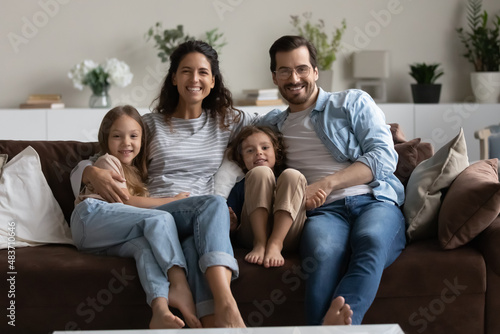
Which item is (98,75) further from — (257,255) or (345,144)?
(257,255)

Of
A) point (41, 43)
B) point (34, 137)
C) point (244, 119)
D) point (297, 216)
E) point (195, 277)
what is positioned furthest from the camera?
point (41, 43)

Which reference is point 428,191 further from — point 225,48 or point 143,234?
point 225,48

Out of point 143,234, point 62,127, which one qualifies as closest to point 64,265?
point 143,234

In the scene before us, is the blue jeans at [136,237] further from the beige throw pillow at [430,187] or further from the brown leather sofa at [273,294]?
the beige throw pillow at [430,187]

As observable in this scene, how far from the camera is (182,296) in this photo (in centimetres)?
210

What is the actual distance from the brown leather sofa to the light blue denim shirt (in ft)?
1.26

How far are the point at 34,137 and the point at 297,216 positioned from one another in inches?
101

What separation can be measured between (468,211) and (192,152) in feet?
3.68

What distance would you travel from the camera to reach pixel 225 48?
190 inches

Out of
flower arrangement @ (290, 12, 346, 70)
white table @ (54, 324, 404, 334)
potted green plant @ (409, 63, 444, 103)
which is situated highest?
flower arrangement @ (290, 12, 346, 70)

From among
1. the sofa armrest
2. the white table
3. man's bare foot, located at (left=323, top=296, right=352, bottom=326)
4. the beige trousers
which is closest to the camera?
the white table

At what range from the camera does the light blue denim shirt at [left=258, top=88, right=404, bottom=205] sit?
2516mm

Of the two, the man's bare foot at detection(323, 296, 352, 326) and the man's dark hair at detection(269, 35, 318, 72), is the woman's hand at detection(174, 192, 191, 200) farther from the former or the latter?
the man's bare foot at detection(323, 296, 352, 326)

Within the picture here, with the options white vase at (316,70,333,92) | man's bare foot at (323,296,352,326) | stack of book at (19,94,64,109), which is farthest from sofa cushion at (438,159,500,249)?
stack of book at (19,94,64,109)
